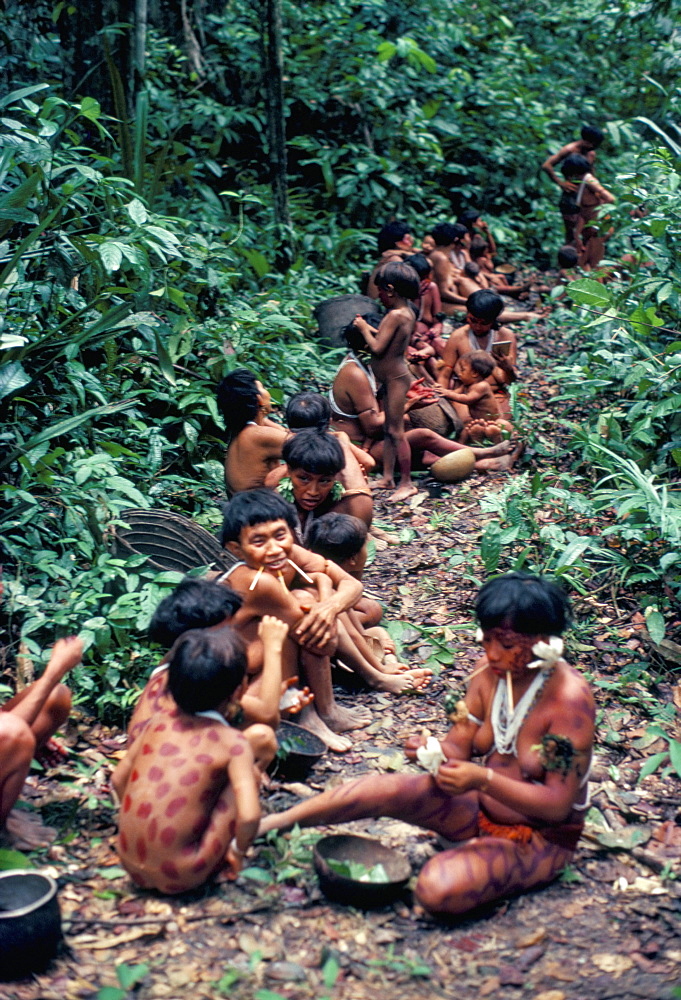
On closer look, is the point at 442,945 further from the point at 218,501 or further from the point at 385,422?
the point at 385,422

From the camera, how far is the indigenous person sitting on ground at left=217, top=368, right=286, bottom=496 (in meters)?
5.34

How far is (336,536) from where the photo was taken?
4637 mm

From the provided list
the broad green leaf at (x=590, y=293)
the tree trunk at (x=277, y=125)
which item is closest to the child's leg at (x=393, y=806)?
the broad green leaf at (x=590, y=293)

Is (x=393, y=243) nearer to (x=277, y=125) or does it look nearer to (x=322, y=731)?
(x=277, y=125)

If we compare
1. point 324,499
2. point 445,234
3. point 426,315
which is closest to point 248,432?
point 324,499

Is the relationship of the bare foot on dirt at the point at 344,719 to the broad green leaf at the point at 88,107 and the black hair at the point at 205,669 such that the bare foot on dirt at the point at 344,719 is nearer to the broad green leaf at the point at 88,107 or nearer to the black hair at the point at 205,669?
the black hair at the point at 205,669

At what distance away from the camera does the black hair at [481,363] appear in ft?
24.2

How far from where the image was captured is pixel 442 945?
3029mm

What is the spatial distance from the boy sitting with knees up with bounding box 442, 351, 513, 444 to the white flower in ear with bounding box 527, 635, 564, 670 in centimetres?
424

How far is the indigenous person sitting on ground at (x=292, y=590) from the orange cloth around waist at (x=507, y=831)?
0.91m

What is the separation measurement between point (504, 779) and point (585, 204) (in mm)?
9363

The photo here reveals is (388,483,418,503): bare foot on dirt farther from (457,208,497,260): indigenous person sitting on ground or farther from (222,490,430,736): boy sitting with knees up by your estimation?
(457,208,497,260): indigenous person sitting on ground

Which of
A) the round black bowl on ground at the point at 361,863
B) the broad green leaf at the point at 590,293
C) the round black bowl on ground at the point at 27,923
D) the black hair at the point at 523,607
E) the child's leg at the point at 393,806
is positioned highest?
the broad green leaf at the point at 590,293

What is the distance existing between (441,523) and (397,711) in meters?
2.02
